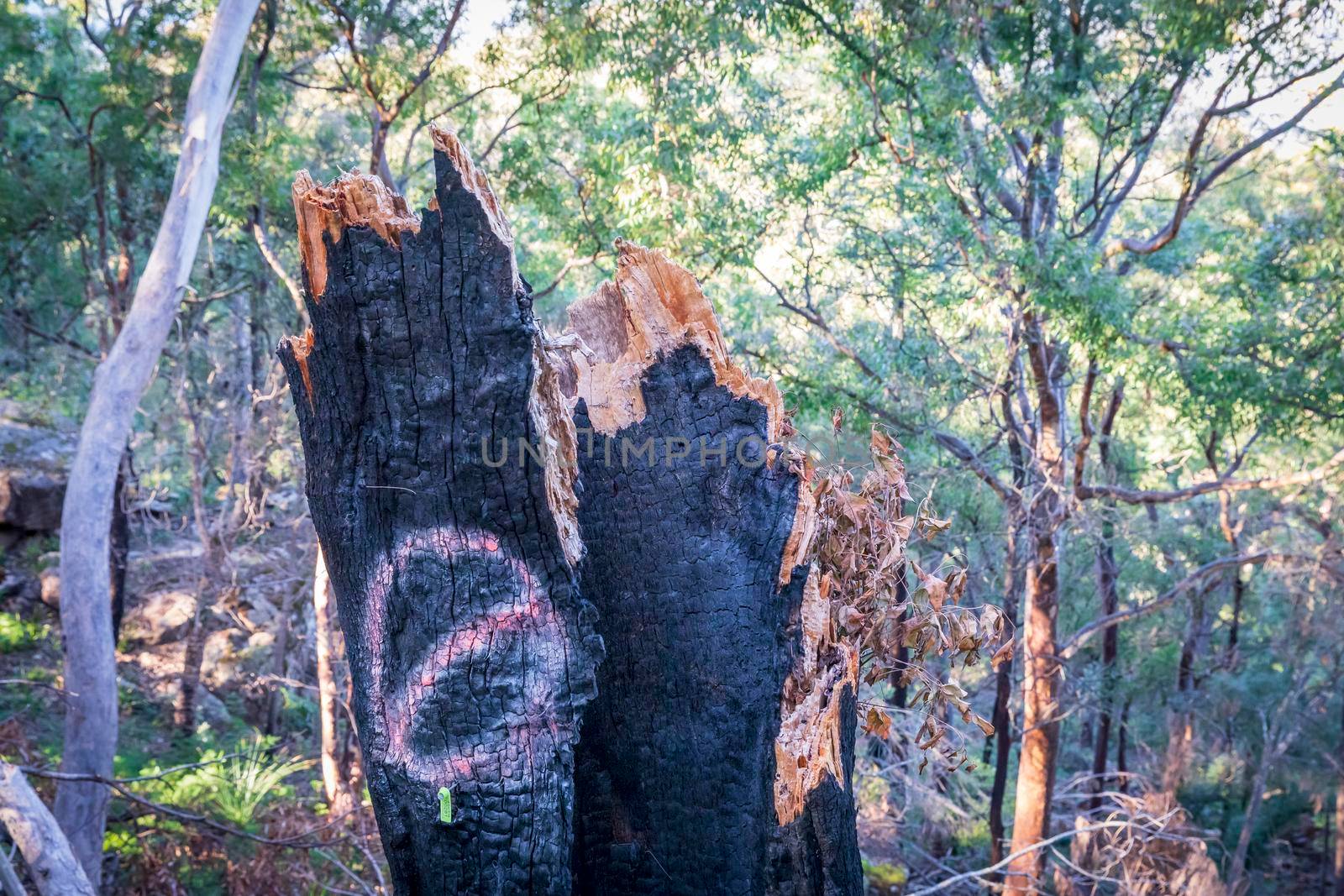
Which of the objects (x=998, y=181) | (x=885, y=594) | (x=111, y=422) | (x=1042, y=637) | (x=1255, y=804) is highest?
(x=998, y=181)

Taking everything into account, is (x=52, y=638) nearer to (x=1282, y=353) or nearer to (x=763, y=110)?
(x=763, y=110)

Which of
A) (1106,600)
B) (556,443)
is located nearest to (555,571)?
(556,443)

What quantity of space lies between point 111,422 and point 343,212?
17.9 feet

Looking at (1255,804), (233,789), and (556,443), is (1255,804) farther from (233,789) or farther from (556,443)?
(556,443)

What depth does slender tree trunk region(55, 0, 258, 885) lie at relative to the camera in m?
6.13

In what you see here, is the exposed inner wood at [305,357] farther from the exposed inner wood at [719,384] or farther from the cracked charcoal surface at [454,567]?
the exposed inner wood at [719,384]

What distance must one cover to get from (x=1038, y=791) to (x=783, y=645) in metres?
7.20

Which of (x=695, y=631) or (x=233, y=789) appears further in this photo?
(x=233, y=789)

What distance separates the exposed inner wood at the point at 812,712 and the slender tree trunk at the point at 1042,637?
6064 millimetres

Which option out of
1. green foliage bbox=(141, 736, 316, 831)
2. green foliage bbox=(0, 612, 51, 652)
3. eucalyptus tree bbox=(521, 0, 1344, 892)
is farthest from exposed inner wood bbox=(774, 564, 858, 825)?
green foliage bbox=(0, 612, 51, 652)

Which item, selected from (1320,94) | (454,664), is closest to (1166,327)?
(1320,94)

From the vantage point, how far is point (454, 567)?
204cm

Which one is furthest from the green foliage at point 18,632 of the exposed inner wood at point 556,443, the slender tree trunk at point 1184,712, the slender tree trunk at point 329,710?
the slender tree trunk at point 1184,712

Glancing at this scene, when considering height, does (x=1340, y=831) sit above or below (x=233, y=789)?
below
